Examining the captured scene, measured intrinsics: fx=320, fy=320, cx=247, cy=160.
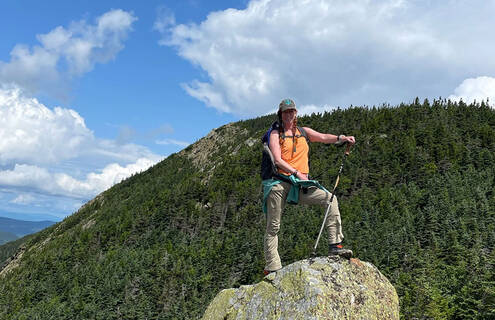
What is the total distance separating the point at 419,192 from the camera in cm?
8112

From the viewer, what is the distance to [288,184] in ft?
19.3

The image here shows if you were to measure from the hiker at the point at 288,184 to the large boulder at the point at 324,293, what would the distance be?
358mm

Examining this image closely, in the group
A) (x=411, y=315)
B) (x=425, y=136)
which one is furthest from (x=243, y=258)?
(x=425, y=136)

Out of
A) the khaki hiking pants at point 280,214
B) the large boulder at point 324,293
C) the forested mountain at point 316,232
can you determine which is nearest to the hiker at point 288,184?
the khaki hiking pants at point 280,214

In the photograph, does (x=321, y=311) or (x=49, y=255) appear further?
(x=49, y=255)

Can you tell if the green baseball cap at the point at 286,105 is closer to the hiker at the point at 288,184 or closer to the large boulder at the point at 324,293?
the hiker at the point at 288,184

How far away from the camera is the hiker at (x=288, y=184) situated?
5.66m

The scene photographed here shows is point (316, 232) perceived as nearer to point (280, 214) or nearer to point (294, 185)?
point (280, 214)

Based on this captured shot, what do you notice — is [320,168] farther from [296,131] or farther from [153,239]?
[296,131]

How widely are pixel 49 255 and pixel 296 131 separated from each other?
453ft

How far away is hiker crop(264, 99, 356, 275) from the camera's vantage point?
223 inches

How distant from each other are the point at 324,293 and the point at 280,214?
1.56 metres

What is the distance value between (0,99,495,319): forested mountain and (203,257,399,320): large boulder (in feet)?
80.7

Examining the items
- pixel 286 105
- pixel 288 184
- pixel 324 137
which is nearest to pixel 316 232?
pixel 324 137
